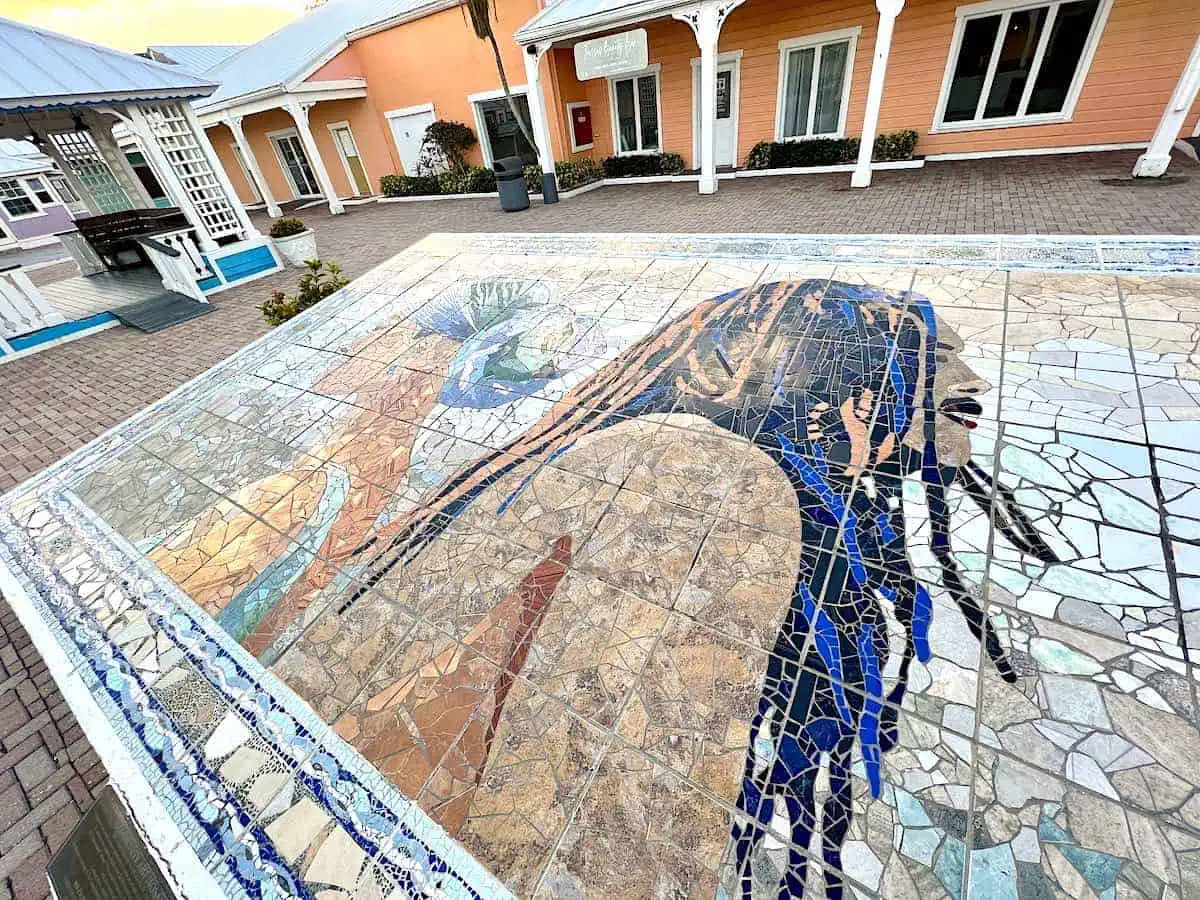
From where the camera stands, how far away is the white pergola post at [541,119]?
10.5 metres

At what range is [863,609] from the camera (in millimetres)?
2484

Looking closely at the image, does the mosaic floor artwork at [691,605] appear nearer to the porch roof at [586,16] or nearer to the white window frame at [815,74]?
the white window frame at [815,74]

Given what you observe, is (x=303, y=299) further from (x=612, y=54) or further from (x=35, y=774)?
(x=612, y=54)

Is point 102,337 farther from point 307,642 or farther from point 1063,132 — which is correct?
point 1063,132

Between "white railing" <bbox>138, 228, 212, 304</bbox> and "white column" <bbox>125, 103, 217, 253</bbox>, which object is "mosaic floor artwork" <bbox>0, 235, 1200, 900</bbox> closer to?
"white railing" <bbox>138, 228, 212, 304</bbox>

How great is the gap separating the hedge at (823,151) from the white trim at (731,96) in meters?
0.67

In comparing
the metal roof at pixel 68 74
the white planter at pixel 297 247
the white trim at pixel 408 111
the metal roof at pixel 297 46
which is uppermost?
the metal roof at pixel 297 46

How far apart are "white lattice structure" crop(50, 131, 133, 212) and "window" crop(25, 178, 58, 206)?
41.6ft

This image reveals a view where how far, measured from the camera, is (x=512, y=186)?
11.2 metres

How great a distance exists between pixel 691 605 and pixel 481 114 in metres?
15.1

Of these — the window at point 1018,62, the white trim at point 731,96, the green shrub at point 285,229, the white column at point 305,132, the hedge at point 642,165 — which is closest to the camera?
the window at point 1018,62

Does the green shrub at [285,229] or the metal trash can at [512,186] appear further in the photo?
the metal trash can at [512,186]

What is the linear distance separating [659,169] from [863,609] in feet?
41.0

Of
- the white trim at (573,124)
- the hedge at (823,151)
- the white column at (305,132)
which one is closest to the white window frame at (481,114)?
the white trim at (573,124)
